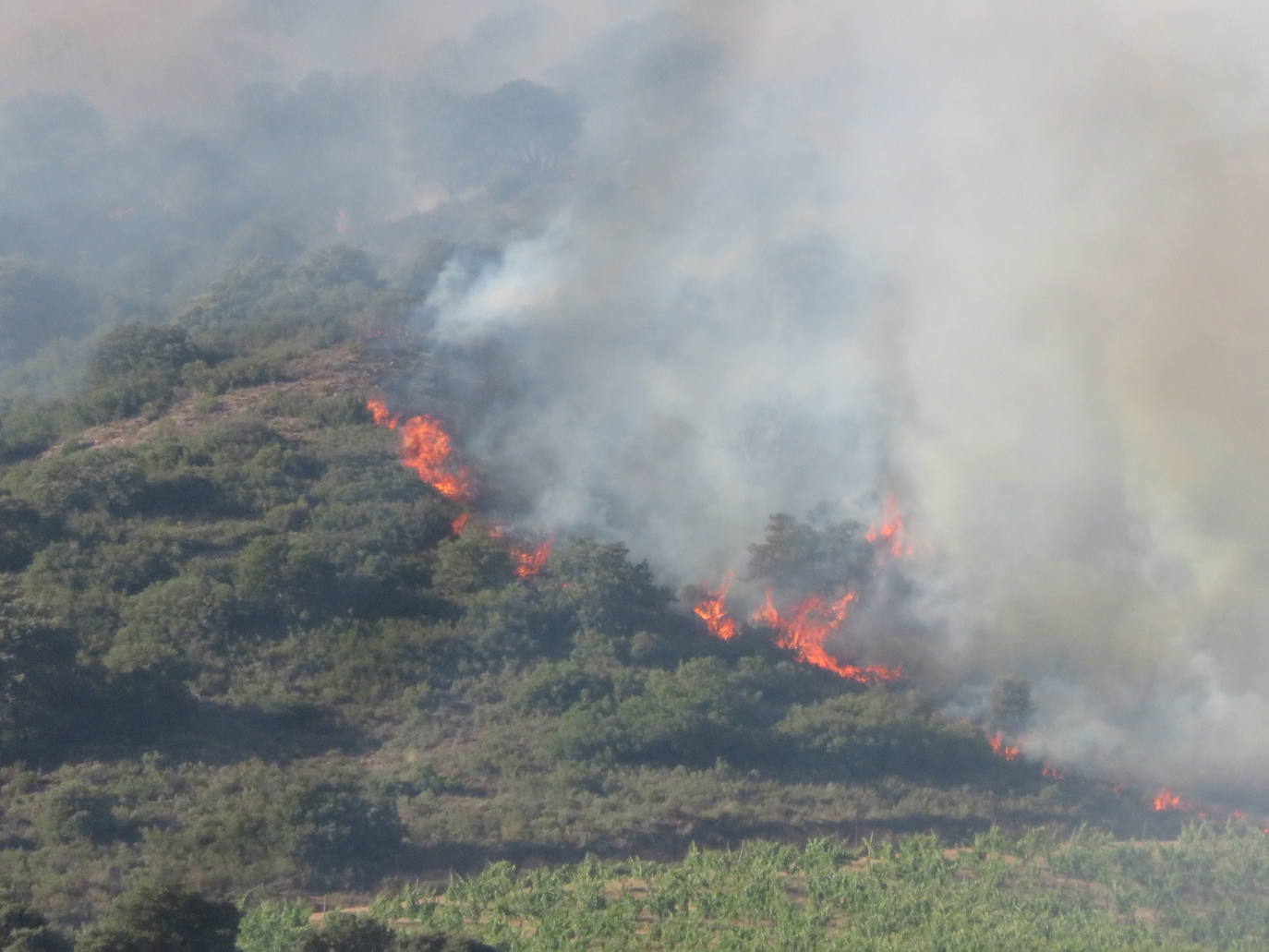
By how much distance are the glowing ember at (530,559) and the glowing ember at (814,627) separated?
25.1ft

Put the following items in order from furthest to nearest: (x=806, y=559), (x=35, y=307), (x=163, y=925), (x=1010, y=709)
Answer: (x=35, y=307) < (x=806, y=559) < (x=1010, y=709) < (x=163, y=925)

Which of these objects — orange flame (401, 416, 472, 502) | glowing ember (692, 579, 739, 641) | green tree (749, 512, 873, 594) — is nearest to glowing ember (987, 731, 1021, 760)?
green tree (749, 512, 873, 594)

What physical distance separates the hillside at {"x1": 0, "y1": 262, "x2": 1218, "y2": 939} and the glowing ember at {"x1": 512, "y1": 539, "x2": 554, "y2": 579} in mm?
165

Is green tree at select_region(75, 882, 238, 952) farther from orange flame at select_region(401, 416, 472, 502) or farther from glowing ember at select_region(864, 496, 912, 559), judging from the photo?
Result: glowing ember at select_region(864, 496, 912, 559)

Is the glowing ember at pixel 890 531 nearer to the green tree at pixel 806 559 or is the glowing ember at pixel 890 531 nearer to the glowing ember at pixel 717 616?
the green tree at pixel 806 559

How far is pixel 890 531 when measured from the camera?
56156mm

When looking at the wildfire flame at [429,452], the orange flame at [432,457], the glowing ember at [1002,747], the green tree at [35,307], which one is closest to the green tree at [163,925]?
the glowing ember at [1002,747]

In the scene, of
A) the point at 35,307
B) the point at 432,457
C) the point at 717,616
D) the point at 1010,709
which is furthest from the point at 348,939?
the point at 35,307

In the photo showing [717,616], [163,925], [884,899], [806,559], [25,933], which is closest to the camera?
[25,933]

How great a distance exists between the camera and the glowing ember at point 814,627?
50.8m

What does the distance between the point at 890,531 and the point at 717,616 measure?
8227 mm

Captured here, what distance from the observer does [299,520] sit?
174 ft

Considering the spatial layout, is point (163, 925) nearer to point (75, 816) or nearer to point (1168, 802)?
point (75, 816)

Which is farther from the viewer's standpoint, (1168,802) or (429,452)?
(429,452)
